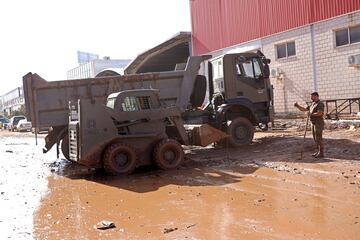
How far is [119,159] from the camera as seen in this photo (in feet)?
37.1

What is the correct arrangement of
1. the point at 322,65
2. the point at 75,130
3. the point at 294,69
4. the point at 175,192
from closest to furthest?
the point at 175,192
the point at 75,130
the point at 322,65
the point at 294,69

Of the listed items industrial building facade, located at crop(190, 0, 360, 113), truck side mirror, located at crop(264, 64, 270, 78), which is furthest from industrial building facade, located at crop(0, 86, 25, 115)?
truck side mirror, located at crop(264, 64, 270, 78)

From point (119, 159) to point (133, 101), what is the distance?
156 cm

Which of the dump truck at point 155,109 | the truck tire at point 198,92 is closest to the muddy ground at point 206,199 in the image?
the dump truck at point 155,109

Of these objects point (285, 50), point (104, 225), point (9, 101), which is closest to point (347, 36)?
point (285, 50)

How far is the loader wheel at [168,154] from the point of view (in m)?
11.5

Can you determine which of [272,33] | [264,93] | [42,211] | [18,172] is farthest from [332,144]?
[272,33]

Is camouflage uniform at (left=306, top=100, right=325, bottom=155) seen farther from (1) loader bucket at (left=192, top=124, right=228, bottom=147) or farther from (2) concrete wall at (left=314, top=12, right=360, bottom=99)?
(2) concrete wall at (left=314, top=12, right=360, bottom=99)

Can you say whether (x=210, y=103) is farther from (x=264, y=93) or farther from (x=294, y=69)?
(x=294, y=69)

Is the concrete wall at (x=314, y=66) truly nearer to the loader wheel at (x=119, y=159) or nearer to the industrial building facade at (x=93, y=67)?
the loader wheel at (x=119, y=159)

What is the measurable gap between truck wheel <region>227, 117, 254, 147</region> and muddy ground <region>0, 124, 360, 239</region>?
94 centimetres

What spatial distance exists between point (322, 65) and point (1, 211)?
15905 mm

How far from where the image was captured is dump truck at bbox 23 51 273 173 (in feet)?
36.8

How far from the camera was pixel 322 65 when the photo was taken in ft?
66.2
